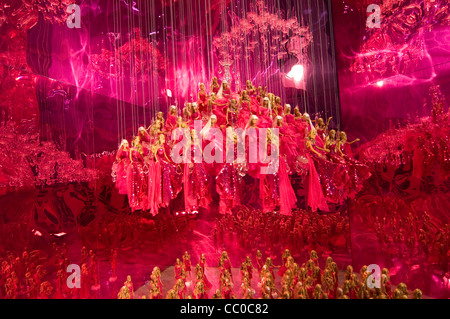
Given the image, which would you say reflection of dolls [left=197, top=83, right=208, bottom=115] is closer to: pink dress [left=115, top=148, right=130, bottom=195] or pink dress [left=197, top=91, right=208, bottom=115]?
pink dress [left=197, top=91, right=208, bottom=115]

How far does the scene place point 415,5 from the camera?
2301 millimetres

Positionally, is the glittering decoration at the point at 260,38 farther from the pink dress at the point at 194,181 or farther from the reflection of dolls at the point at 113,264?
the reflection of dolls at the point at 113,264

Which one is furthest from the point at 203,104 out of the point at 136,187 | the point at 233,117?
the point at 136,187

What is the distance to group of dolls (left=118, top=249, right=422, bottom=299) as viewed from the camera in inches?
74.3

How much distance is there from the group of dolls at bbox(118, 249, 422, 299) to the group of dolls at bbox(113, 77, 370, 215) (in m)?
0.46

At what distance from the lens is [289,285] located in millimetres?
2021

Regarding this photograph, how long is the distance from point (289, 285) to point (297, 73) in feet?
5.98

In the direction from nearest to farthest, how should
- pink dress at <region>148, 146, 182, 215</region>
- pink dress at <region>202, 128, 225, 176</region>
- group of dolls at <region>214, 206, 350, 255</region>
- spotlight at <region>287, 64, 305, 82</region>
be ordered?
1. pink dress at <region>202, 128, 225, 176</region>
2. pink dress at <region>148, 146, 182, 215</region>
3. group of dolls at <region>214, 206, 350, 255</region>
4. spotlight at <region>287, 64, 305, 82</region>

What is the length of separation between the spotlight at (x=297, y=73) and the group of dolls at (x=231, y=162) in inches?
29.1

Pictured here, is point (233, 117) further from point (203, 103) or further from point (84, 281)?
point (84, 281)

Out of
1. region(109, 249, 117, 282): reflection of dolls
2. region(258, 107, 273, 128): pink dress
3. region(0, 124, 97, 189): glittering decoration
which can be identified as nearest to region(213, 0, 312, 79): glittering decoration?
region(258, 107, 273, 128): pink dress

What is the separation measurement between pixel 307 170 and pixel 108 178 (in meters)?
1.70
